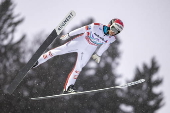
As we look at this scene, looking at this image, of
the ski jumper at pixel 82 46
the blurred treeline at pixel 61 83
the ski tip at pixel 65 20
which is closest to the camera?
the ski tip at pixel 65 20

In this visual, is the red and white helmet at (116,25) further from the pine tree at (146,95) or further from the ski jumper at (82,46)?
the pine tree at (146,95)

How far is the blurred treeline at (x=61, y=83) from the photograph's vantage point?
18406 mm

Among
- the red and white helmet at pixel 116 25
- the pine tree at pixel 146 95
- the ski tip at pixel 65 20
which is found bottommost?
the pine tree at pixel 146 95

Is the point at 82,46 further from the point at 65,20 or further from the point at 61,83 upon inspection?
the point at 61,83

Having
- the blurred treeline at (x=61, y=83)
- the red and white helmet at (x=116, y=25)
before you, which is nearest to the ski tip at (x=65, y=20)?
the red and white helmet at (x=116, y=25)

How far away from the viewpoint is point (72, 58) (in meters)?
21.0

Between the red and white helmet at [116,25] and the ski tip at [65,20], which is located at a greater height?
the ski tip at [65,20]

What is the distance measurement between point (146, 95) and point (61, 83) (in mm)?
7462

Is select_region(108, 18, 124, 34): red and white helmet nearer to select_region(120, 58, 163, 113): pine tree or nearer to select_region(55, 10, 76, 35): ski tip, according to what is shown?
select_region(55, 10, 76, 35): ski tip

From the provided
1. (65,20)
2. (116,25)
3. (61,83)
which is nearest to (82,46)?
(65,20)

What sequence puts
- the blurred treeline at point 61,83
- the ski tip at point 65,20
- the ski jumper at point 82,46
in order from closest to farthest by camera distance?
1. the ski tip at point 65,20
2. the ski jumper at point 82,46
3. the blurred treeline at point 61,83

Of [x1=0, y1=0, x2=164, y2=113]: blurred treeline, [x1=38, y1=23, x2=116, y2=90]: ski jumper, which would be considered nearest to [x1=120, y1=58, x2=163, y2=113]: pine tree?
[x1=0, y1=0, x2=164, y2=113]: blurred treeline

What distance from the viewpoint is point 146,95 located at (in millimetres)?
20547

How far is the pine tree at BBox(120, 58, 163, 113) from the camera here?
19.9 metres
